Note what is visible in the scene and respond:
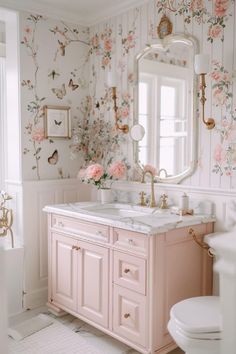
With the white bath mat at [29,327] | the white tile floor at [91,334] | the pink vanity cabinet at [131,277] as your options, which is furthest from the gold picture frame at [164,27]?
the white bath mat at [29,327]

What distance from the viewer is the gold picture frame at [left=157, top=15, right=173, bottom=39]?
270 cm

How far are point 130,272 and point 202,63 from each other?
136 centimetres

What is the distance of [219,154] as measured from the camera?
245 cm

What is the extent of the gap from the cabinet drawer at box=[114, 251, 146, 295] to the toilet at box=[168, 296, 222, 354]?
0.96 ft

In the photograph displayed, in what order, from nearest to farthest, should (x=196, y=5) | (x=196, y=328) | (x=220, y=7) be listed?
(x=196, y=328)
(x=220, y=7)
(x=196, y=5)

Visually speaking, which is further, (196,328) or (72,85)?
(72,85)

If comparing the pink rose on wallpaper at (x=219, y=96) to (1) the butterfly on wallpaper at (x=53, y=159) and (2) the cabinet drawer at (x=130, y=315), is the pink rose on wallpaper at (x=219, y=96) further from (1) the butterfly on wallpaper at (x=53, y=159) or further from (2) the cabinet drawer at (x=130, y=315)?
(1) the butterfly on wallpaper at (x=53, y=159)

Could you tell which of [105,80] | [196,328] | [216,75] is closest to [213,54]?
[216,75]

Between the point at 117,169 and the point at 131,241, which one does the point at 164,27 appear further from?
the point at 131,241

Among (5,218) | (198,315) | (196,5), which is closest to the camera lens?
(198,315)

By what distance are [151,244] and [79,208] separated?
885 mm

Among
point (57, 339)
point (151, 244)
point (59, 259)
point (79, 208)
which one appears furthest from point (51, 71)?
point (57, 339)

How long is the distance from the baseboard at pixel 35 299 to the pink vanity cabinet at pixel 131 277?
446 mm

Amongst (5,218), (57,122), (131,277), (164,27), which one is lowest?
(131,277)
